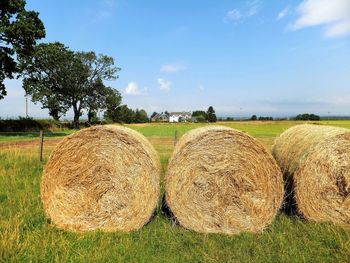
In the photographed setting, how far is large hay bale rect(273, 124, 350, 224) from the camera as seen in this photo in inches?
256

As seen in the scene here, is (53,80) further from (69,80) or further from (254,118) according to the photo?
(254,118)

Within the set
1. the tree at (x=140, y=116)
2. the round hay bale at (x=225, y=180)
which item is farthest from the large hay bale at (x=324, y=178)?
the tree at (x=140, y=116)

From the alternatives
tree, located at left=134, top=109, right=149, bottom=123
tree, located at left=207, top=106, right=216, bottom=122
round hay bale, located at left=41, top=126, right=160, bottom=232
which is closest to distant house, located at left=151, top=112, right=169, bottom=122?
tree, located at left=207, top=106, right=216, bottom=122

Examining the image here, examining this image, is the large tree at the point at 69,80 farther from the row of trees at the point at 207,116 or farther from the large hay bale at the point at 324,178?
the row of trees at the point at 207,116

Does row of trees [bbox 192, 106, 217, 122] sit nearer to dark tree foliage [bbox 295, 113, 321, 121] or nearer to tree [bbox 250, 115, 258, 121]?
tree [bbox 250, 115, 258, 121]

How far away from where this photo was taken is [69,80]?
55.1 m

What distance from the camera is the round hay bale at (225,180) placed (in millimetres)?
6395

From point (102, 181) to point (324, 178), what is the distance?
3.97m

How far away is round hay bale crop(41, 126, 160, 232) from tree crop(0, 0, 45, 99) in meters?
27.1

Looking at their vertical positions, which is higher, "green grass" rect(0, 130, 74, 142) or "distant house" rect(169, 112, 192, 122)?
"distant house" rect(169, 112, 192, 122)

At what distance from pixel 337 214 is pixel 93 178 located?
4.43 m

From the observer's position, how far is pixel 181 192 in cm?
642

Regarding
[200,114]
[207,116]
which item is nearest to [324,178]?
[207,116]

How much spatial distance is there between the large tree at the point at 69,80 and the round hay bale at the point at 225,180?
37941mm
